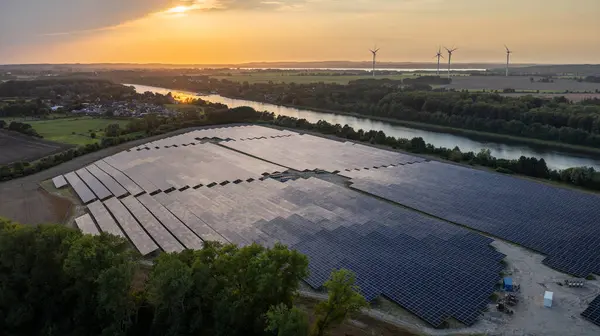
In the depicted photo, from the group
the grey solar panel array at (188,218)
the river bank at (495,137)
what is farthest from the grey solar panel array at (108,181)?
the river bank at (495,137)

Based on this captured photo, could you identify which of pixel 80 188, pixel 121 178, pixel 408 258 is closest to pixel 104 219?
pixel 80 188

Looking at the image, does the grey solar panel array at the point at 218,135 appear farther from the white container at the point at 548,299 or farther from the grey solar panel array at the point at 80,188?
the white container at the point at 548,299

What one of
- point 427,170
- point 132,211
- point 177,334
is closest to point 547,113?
point 427,170

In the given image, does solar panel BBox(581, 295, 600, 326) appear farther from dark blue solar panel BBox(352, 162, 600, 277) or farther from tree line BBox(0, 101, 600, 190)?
tree line BBox(0, 101, 600, 190)

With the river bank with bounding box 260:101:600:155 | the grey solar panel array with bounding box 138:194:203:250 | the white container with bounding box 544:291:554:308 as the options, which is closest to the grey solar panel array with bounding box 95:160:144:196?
the grey solar panel array with bounding box 138:194:203:250

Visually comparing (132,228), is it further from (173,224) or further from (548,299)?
(548,299)
